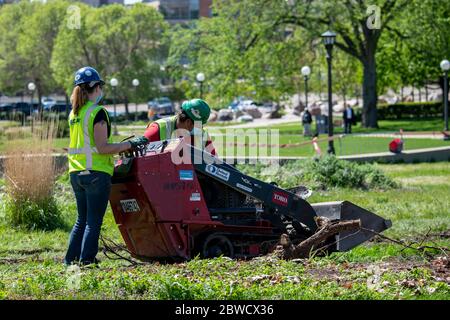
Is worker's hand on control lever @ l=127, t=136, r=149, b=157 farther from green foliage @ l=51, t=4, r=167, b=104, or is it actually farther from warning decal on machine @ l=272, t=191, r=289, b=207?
green foliage @ l=51, t=4, r=167, b=104

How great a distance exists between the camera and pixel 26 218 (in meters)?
13.6

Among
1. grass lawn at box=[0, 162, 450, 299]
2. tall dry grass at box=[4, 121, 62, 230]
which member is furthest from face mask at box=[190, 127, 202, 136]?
tall dry grass at box=[4, 121, 62, 230]

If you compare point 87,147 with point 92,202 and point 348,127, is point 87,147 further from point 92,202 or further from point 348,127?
point 348,127

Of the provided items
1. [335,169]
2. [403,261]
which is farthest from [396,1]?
[403,261]

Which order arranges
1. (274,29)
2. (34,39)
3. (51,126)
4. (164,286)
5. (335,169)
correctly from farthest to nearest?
(34,39)
(274,29)
(335,169)
(51,126)
(164,286)

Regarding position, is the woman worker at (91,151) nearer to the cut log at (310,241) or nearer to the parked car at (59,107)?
the cut log at (310,241)

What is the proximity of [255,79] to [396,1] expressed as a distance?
24.9 ft

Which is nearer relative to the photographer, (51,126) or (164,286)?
(164,286)

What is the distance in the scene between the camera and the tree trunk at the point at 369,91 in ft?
149

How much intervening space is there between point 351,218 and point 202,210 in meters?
1.90

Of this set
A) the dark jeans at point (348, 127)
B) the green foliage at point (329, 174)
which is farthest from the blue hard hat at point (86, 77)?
the dark jeans at point (348, 127)

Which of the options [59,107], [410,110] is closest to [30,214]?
[59,107]

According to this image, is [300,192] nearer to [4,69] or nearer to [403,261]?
[403,261]

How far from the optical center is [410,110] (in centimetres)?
6259
